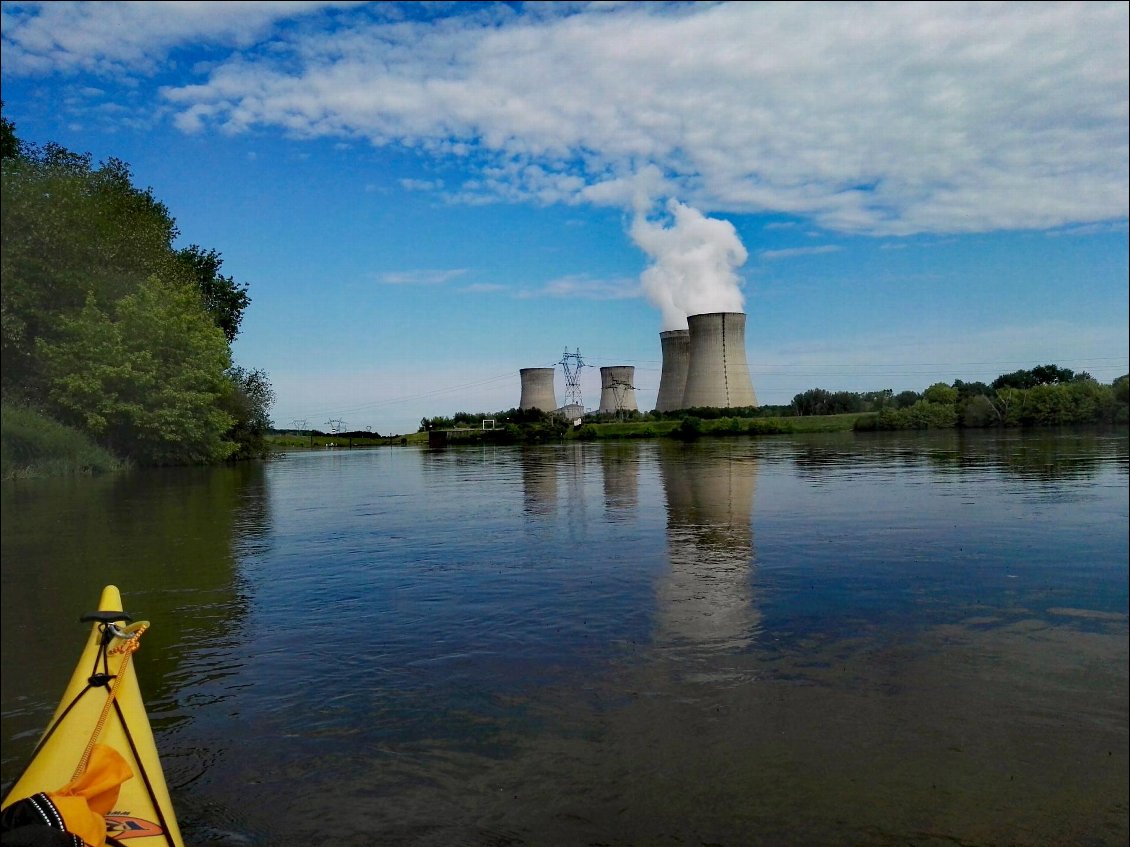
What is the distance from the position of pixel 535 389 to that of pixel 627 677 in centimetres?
6778

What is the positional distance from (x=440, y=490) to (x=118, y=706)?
18.8 m

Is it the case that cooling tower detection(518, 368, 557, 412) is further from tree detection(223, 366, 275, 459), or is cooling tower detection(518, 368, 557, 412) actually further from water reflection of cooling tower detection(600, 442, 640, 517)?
water reflection of cooling tower detection(600, 442, 640, 517)

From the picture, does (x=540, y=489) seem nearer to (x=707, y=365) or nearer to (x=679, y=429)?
(x=707, y=365)

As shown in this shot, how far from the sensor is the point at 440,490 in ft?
73.9

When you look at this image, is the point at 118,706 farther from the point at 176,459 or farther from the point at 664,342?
the point at 664,342

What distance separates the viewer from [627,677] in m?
5.54

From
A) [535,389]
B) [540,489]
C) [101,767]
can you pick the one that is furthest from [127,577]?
[535,389]

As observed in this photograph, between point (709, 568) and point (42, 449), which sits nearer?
point (709, 568)

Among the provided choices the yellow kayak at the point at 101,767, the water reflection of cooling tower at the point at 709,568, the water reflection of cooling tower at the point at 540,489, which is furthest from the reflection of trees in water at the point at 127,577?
the water reflection of cooling tower at the point at 540,489

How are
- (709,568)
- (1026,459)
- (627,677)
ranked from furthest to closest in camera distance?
(1026,459)
(709,568)
(627,677)

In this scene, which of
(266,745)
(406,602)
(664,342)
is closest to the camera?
(266,745)

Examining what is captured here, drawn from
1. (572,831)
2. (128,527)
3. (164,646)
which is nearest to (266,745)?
(572,831)

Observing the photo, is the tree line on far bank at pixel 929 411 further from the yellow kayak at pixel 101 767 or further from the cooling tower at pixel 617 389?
the yellow kayak at pixel 101 767

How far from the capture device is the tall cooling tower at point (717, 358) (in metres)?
52.8
